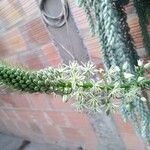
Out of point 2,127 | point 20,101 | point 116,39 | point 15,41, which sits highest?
point 116,39

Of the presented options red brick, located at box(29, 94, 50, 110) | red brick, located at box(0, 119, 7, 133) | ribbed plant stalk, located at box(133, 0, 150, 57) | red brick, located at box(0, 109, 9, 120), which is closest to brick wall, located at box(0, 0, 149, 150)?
red brick, located at box(29, 94, 50, 110)

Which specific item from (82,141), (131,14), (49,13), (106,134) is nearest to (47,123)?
(82,141)

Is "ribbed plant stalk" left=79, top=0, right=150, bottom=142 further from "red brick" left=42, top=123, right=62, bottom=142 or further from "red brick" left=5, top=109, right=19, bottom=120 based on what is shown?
"red brick" left=5, top=109, right=19, bottom=120

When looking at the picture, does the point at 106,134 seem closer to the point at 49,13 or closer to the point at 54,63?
the point at 54,63

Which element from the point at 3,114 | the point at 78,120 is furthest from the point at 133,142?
the point at 3,114

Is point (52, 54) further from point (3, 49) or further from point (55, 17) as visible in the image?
point (3, 49)

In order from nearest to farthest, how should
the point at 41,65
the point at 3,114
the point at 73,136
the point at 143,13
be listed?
the point at 143,13
the point at 41,65
the point at 73,136
the point at 3,114
